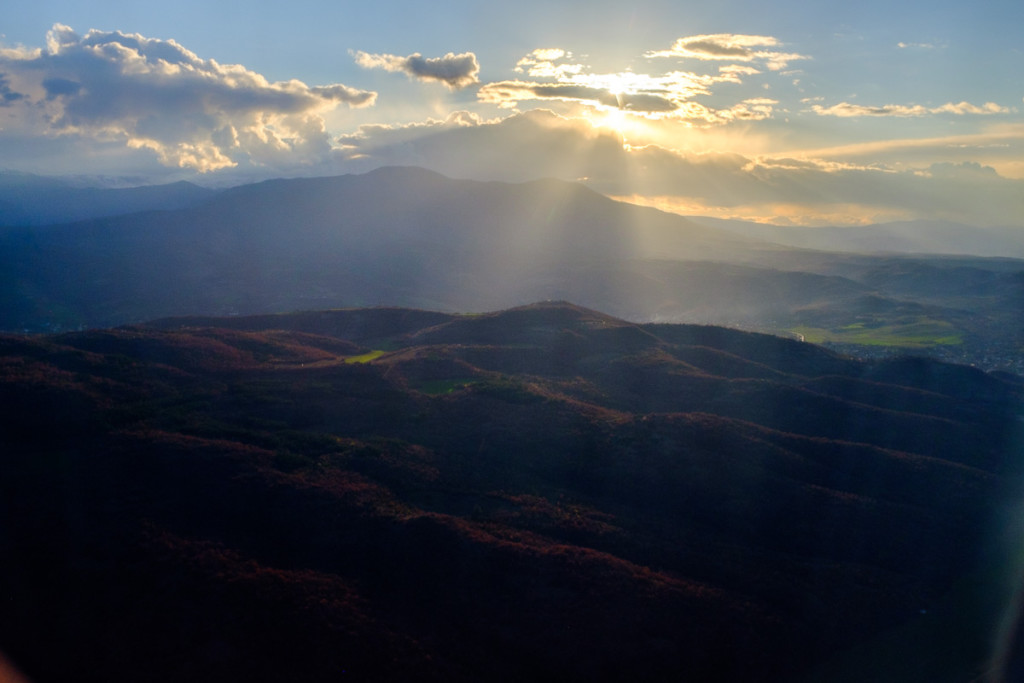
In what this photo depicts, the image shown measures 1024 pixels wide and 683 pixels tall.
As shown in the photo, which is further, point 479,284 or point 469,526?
point 479,284

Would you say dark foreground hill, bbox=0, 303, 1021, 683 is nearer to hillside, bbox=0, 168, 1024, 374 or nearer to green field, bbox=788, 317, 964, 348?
green field, bbox=788, 317, 964, 348

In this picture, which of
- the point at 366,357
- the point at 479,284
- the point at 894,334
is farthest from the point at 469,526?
the point at 479,284

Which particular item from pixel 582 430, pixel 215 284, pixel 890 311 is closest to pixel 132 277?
pixel 215 284

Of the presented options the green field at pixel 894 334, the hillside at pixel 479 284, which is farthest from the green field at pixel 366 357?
the hillside at pixel 479 284

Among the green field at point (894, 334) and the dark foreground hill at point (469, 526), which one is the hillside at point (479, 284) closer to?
the green field at point (894, 334)

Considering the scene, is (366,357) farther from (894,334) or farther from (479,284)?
(479,284)

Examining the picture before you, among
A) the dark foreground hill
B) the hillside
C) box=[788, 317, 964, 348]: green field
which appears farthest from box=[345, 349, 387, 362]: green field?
the hillside
